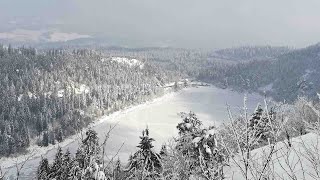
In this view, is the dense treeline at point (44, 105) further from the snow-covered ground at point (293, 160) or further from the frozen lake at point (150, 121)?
the snow-covered ground at point (293, 160)

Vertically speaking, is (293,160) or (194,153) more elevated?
(293,160)

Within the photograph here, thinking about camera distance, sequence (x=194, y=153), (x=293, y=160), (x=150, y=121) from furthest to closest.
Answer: (x=150, y=121) → (x=194, y=153) → (x=293, y=160)

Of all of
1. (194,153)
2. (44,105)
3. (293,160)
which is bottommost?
(44,105)

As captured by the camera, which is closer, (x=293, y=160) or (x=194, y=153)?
(x=293, y=160)

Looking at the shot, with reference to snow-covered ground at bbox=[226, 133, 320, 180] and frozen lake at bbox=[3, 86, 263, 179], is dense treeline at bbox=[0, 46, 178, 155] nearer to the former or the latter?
frozen lake at bbox=[3, 86, 263, 179]

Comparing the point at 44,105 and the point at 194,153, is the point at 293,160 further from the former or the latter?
the point at 44,105

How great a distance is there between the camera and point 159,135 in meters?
126

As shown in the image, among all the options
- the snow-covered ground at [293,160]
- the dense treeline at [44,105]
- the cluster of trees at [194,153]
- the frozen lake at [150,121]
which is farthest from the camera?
the dense treeline at [44,105]

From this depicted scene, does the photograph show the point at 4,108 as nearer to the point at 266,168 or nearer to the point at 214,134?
the point at 214,134

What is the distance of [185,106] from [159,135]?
59.3m

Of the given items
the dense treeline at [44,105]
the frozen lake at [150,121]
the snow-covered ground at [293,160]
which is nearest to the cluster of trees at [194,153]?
the snow-covered ground at [293,160]

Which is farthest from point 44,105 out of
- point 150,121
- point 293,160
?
point 293,160

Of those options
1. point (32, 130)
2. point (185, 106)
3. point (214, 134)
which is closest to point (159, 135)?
point (32, 130)

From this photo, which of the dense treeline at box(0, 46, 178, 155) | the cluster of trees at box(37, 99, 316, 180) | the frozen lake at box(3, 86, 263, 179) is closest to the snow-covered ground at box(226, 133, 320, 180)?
the cluster of trees at box(37, 99, 316, 180)
